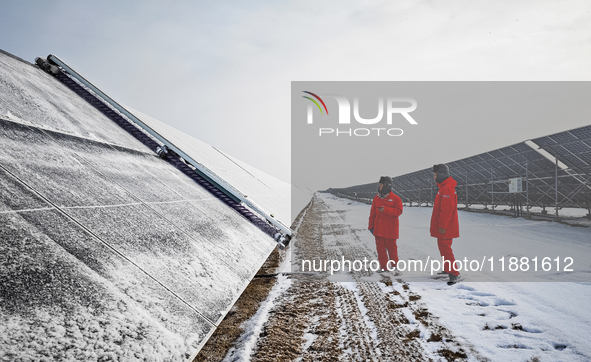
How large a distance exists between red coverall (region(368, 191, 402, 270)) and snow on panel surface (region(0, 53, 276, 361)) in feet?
8.30

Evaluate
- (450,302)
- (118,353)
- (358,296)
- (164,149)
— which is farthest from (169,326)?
(164,149)

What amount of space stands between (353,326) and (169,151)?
4.11 metres

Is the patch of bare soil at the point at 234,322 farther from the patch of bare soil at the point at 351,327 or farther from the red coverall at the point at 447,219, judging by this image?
the red coverall at the point at 447,219

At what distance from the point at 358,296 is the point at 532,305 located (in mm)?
2158

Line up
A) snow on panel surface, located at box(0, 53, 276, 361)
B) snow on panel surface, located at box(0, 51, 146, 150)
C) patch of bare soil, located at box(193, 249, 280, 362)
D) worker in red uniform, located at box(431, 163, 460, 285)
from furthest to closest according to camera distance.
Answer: worker in red uniform, located at box(431, 163, 460, 285) → snow on panel surface, located at box(0, 51, 146, 150) → patch of bare soil, located at box(193, 249, 280, 362) → snow on panel surface, located at box(0, 53, 276, 361)

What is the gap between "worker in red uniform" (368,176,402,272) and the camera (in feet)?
16.7

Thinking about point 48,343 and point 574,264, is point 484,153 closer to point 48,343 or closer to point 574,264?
point 574,264

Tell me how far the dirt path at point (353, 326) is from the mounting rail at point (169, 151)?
1.11m

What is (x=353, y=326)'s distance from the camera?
3086 millimetres

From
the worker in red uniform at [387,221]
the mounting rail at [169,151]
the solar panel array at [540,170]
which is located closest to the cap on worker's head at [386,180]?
the worker in red uniform at [387,221]

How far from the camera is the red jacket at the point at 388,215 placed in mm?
5078

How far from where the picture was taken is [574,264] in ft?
17.8

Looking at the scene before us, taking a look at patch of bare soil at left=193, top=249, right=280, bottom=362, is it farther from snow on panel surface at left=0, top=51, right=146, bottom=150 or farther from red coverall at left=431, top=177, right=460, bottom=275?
red coverall at left=431, top=177, right=460, bottom=275

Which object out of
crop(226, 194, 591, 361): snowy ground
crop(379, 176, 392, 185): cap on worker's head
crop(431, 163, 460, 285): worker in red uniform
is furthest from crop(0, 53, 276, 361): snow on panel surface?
crop(431, 163, 460, 285): worker in red uniform
